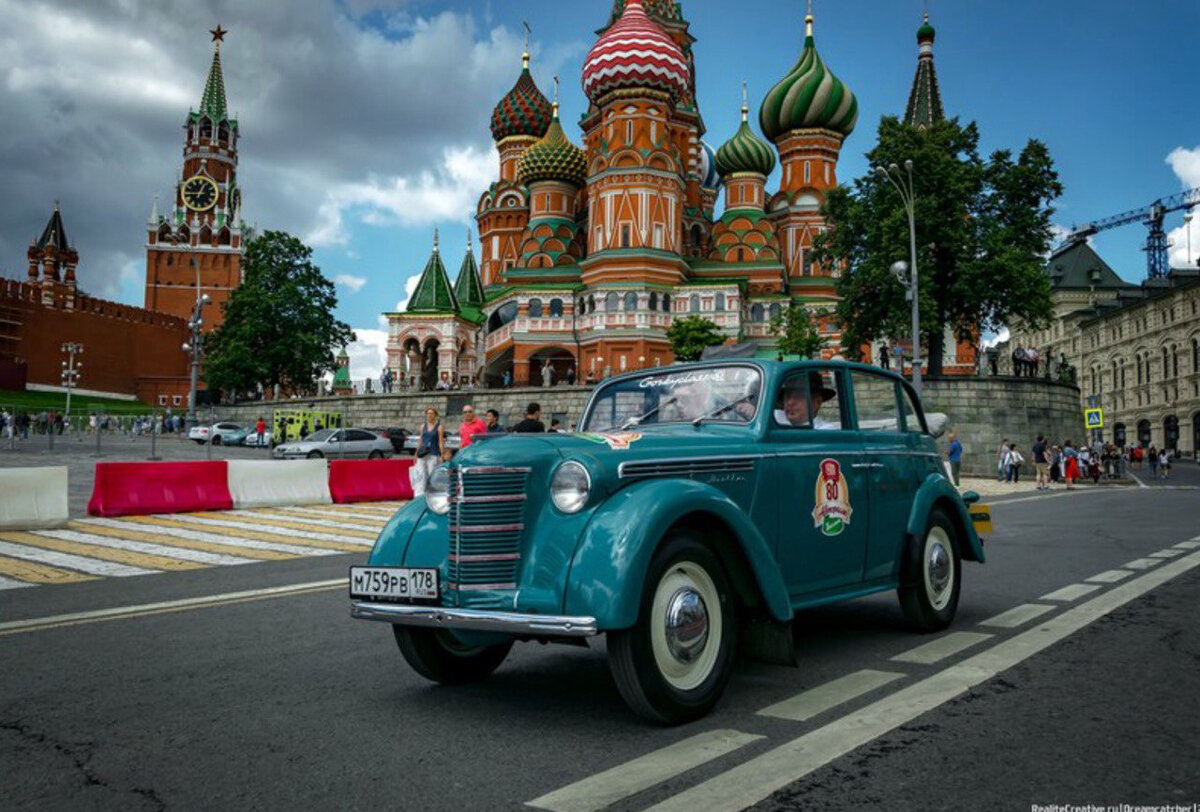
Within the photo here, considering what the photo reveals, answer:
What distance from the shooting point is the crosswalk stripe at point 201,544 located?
10500 millimetres

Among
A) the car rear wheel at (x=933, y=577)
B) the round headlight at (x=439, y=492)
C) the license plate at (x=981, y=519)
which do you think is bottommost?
the car rear wheel at (x=933, y=577)

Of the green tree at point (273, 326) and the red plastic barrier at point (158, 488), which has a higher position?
the green tree at point (273, 326)

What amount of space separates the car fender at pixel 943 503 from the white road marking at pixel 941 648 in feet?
2.22

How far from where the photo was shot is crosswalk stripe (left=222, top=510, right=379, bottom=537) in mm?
13297

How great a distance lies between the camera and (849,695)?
4398 mm

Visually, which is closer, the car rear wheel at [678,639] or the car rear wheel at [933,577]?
the car rear wheel at [678,639]

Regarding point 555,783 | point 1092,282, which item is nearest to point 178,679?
point 555,783

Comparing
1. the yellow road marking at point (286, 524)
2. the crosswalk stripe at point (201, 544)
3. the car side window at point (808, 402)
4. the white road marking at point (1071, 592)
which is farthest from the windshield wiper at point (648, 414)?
the yellow road marking at point (286, 524)

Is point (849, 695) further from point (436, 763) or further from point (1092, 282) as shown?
point (1092, 282)

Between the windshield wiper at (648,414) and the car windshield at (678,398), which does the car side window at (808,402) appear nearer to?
the car windshield at (678,398)

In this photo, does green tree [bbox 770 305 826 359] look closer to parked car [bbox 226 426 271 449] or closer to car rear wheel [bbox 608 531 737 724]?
parked car [bbox 226 426 271 449]

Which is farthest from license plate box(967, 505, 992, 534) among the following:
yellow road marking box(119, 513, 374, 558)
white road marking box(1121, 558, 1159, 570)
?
yellow road marking box(119, 513, 374, 558)

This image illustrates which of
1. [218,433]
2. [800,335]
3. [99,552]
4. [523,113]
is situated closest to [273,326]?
[218,433]

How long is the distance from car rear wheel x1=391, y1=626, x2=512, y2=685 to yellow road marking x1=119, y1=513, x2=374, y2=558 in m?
6.25
